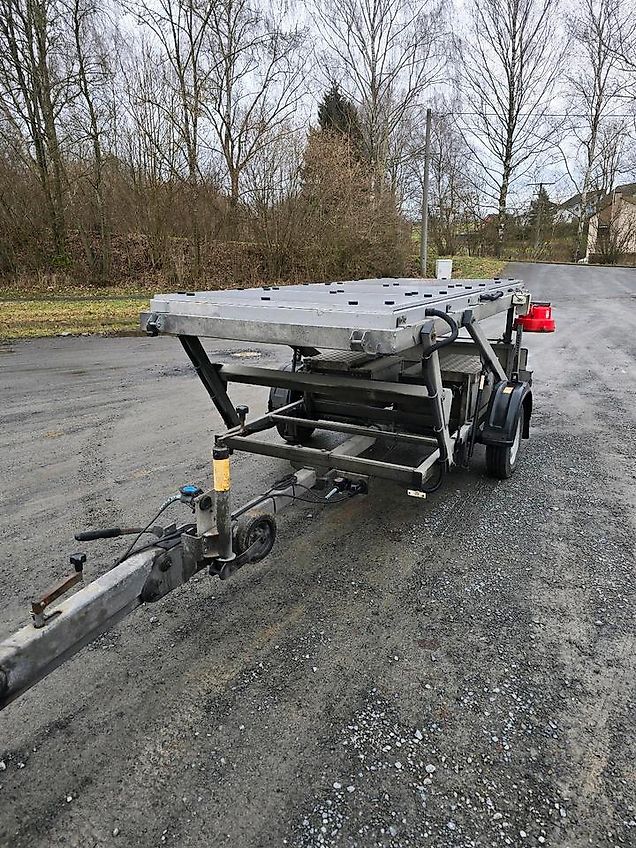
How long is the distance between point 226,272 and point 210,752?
19751 mm

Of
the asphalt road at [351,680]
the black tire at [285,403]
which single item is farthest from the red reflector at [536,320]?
the black tire at [285,403]

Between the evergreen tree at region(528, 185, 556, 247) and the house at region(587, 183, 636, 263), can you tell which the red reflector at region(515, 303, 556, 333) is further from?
the evergreen tree at region(528, 185, 556, 247)

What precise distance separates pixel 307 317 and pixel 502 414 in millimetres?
2417

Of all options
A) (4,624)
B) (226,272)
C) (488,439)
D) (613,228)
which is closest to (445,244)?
(613,228)

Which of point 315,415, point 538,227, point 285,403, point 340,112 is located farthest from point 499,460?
point 538,227

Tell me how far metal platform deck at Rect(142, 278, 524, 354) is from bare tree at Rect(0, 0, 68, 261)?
18547mm

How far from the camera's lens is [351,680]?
270 centimetres

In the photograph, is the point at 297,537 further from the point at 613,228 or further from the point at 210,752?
the point at 613,228

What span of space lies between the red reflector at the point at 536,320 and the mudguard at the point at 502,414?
0.91m

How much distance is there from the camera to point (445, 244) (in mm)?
39125

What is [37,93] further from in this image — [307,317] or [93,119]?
[307,317]

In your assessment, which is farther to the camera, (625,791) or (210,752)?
(210,752)

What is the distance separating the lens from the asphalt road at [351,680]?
6.79ft

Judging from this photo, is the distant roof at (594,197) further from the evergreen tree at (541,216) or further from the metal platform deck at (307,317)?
the metal platform deck at (307,317)
